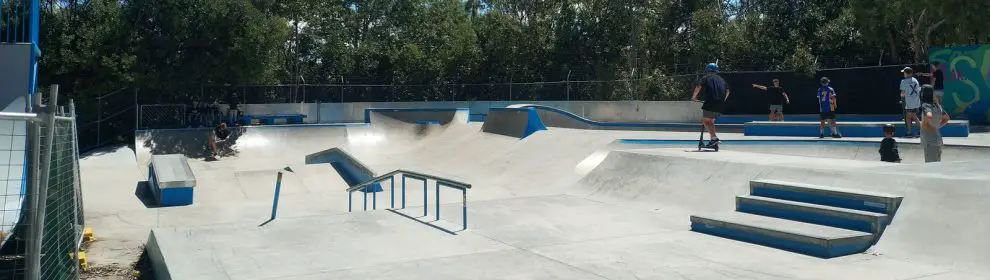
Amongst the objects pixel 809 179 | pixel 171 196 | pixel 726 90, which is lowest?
pixel 171 196

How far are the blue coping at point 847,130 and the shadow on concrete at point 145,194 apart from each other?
1286cm

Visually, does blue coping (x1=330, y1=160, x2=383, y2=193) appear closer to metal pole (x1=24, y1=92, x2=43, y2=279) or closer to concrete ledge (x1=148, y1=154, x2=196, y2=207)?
concrete ledge (x1=148, y1=154, x2=196, y2=207)

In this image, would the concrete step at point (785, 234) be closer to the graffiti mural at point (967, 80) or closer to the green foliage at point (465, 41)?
the graffiti mural at point (967, 80)

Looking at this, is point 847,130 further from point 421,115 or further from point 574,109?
point 574,109

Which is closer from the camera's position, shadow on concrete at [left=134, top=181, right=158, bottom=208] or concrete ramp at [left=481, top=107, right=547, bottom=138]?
shadow on concrete at [left=134, top=181, right=158, bottom=208]

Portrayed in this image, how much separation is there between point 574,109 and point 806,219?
23.2 meters

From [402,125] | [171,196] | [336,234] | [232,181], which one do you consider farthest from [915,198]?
[402,125]

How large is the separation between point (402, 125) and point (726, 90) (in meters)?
15.3

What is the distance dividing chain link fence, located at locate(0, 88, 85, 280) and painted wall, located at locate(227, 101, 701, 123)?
21052 millimetres

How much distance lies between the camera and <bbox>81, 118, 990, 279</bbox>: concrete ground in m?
6.39

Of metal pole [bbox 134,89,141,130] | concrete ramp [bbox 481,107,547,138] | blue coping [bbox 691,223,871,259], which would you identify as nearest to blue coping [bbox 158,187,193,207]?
concrete ramp [bbox 481,107,547,138]

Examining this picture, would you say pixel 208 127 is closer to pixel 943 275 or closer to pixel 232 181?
pixel 232 181

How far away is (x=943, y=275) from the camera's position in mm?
6055

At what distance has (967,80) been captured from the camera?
16891 mm
